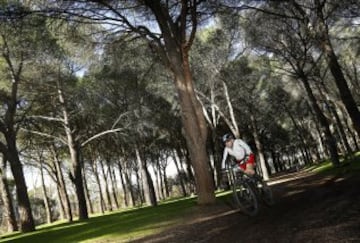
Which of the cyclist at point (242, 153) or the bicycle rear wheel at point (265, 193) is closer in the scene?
the cyclist at point (242, 153)

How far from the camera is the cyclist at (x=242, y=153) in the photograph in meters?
→ 9.77

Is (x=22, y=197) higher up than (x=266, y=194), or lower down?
higher up

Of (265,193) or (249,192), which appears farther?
(265,193)

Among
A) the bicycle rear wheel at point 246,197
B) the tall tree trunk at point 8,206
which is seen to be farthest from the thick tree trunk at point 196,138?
the tall tree trunk at point 8,206

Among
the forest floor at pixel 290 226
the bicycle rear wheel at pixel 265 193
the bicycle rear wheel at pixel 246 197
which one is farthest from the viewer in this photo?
the bicycle rear wheel at pixel 265 193

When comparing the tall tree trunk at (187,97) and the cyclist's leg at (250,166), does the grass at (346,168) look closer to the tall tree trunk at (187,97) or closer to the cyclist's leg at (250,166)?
the tall tree trunk at (187,97)

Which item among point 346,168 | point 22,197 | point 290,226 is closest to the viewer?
point 290,226

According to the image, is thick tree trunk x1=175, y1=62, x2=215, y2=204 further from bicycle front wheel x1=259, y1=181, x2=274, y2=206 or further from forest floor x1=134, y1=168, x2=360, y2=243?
bicycle front wheel x1=259, y1=181, x2=274, y2=206

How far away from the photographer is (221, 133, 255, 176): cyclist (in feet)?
32.0

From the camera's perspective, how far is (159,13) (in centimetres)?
1571

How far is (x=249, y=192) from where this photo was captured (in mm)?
9586

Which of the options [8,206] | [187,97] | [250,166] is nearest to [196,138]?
[187,97]

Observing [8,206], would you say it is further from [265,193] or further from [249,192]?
[249,192]

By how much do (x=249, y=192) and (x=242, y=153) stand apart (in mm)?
891
